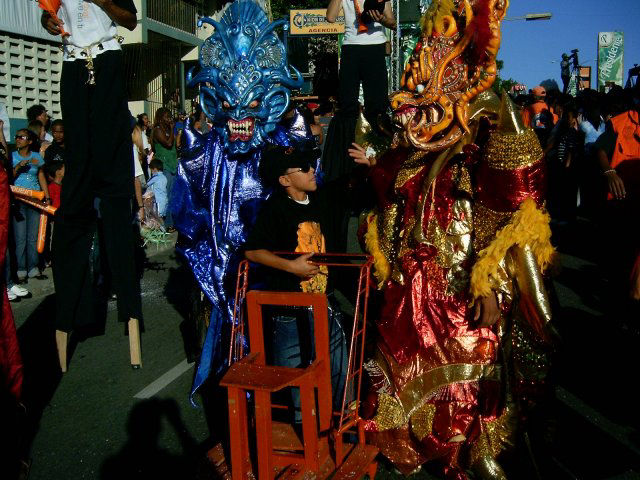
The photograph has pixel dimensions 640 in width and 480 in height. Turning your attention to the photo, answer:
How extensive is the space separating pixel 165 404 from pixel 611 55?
3627 cm

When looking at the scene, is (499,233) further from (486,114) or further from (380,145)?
(380,145)

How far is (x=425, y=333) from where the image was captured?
3.42 meters

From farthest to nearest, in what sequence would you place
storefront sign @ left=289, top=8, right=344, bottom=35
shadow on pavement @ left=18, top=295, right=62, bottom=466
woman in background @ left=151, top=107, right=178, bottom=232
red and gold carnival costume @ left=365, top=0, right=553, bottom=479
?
storefront sign @ left=289, top=8, right=344, bottom=35, woman in background @ left=151, top=107, right=178, bottom=232, shadow on pavement @ left=18, top=295, right=62, bottom=466, red and gold carnival costume @ left=365, top=0, right=553, bottom=479

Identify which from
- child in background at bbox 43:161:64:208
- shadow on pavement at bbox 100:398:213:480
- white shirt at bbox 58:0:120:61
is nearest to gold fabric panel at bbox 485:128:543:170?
shadow on pavement at bbox 100:398:213:480

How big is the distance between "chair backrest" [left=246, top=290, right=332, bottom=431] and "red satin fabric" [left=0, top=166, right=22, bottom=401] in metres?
1.31

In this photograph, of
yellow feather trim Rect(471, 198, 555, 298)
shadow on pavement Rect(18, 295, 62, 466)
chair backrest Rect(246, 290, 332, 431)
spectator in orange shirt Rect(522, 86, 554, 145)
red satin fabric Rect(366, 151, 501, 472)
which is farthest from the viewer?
spectator in orange shirt Rect(522, 86, 554, 145)

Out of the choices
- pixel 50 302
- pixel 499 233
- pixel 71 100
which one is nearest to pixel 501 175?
pixel 499 233

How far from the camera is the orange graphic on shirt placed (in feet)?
11.5

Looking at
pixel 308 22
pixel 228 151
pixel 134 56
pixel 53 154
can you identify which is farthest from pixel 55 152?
pixel 308 22

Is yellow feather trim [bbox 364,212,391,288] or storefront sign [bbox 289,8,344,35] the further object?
storefront sign [bbox 289,8,344,35]

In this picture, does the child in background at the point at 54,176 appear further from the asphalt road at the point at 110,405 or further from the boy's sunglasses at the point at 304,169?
the boy's sunglasses at the point at 304,169

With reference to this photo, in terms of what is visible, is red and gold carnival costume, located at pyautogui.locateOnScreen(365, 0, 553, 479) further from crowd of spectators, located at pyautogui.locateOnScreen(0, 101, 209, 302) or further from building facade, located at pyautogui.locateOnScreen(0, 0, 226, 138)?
building facade, located at pyautogui.locateOnScreen(0, 0, 226, 138)

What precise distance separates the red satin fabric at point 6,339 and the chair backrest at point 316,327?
131 centimetres

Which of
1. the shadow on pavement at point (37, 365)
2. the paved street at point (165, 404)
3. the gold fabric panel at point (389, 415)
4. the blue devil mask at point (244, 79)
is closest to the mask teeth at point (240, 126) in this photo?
the blue devil mask at point (244, 79)
